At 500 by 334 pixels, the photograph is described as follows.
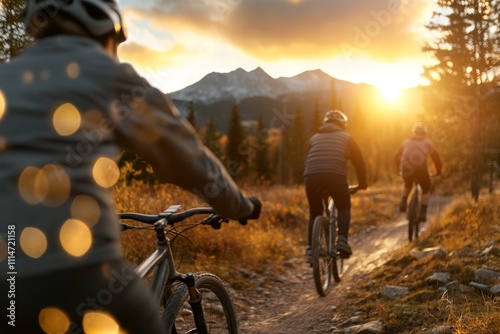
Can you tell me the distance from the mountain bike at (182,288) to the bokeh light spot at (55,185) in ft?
2.78

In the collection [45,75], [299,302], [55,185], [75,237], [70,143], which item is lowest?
[299,302]

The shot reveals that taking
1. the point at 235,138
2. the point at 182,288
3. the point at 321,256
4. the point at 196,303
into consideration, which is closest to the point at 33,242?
the point at 182,288

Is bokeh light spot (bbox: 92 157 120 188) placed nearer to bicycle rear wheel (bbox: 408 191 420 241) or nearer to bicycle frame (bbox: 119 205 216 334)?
bicycle frame (bbox: 119 205 216 334)

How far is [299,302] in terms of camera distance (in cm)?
647

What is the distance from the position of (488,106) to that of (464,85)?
4.30 feet

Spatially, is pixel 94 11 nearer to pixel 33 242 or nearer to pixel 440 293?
pixel 33 242

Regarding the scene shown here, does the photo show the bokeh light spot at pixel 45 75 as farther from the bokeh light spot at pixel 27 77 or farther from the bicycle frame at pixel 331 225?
the bicycle frame at pixel 331 225

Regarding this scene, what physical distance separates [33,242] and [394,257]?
7.41 meters

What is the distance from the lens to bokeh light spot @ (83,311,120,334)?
55.7 inches

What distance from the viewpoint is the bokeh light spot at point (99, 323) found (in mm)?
1414

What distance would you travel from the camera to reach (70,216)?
1330mm

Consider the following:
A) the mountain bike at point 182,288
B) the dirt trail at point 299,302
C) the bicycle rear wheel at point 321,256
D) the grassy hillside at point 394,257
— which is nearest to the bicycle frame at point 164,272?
the mountain bike at point 182,288

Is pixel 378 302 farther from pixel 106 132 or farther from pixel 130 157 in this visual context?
pixel 130 157

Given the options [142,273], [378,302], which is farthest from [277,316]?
[142,273]
